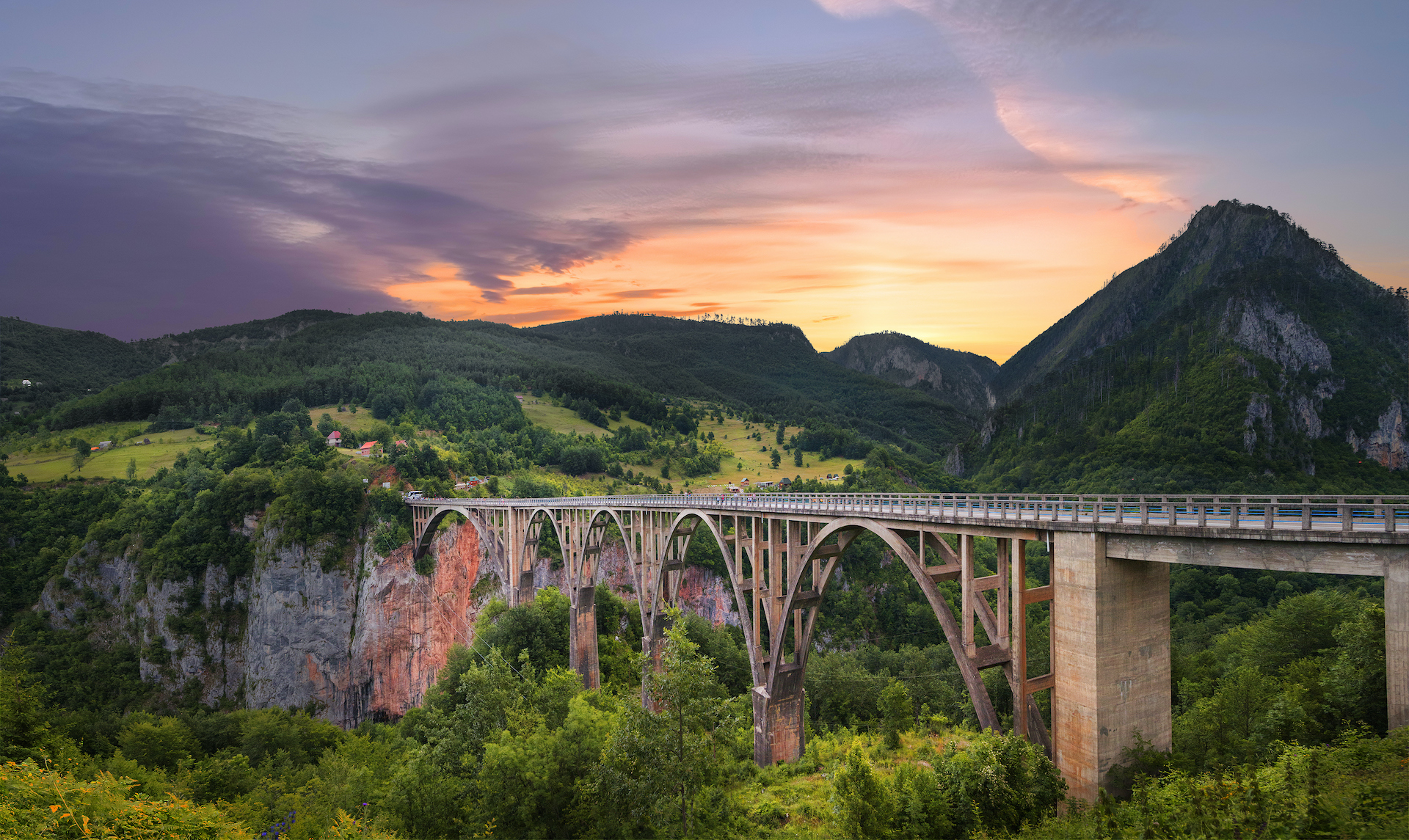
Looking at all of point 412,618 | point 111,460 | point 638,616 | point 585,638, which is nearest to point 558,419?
point 412,618

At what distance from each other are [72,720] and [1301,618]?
6255 centimetres

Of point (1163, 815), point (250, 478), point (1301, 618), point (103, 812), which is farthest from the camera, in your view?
point (250, 478)

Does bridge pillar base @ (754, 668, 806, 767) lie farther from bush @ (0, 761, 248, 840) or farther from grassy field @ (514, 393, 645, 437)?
grassy field @ (514, 393, 645, 437)

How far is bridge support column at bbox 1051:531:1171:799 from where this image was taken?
15.8 metres

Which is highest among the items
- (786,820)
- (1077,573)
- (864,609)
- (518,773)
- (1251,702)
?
(1077,573)

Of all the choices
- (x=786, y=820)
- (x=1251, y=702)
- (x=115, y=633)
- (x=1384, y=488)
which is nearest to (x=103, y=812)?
(x=786, y=820)

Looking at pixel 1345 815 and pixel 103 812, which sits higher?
pixel 1345 815

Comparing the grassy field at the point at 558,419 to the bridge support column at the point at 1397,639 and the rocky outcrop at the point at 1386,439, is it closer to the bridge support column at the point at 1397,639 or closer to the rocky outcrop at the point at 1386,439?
the rocky outcrop at the point at 1386,439

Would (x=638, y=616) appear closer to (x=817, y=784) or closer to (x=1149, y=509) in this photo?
(x=817, y=784)

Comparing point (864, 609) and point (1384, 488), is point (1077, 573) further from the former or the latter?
point (1384, 488)

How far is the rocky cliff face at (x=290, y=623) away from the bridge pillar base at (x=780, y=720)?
4888cm

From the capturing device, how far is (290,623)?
75625 mm

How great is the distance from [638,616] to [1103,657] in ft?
169

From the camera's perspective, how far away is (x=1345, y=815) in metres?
9.88
